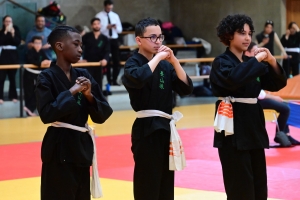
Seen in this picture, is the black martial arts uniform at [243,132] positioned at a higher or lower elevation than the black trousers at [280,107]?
higher

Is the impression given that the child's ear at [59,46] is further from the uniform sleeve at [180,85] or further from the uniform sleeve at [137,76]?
the uniform sleeve at [180,85]

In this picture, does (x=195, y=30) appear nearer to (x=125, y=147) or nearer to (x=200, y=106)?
(x=200, y=106)

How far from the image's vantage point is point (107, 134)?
10547mm

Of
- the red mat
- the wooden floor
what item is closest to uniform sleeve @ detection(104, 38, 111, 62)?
the wooden floor

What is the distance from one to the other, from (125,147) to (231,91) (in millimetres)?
4652

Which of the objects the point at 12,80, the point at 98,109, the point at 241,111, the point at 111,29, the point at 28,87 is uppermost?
the point at 111,29

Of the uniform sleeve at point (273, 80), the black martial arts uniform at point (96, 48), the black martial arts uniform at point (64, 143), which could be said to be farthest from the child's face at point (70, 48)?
the black martial arts uniform at point (96, 48)

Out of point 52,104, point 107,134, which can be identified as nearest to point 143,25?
point 52,104

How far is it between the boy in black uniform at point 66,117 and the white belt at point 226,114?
2.82ft

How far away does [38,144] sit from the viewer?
31.1ft

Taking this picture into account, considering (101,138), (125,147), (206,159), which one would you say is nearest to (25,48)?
(101,138)

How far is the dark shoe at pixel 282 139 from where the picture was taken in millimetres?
8869

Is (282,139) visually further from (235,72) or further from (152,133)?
(152,133)

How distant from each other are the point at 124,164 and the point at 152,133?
11.3 ft
